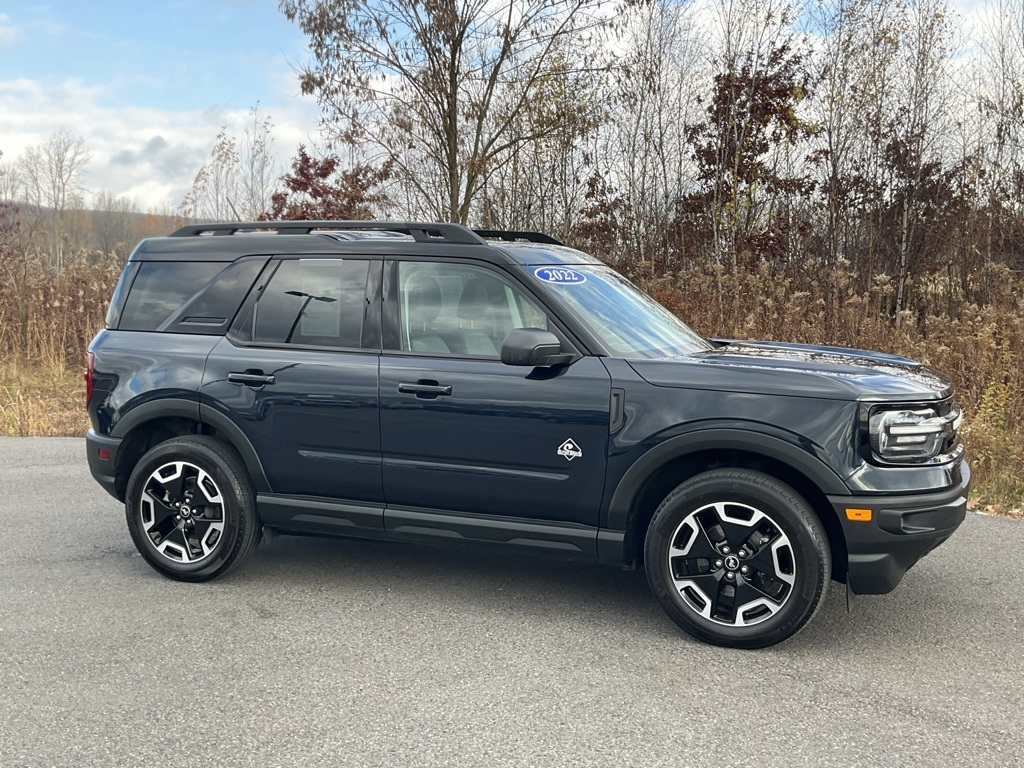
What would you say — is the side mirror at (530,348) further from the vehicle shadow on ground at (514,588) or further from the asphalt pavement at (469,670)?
the asphalt pavement at (469,670)

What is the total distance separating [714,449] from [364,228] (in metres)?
2.25

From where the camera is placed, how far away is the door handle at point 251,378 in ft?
15.9

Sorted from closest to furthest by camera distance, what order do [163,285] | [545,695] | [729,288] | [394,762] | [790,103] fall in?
1. [394,762]
2. [545,695]
3. [163,285]
4. [729,288]
5. [790,103]

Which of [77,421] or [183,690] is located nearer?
[183,690]

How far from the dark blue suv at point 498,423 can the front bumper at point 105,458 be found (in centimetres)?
2

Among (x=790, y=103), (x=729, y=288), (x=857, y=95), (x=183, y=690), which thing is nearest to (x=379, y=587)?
(x=183, y=690)

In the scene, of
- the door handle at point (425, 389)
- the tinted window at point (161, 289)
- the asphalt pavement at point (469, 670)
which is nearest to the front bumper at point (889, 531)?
the asphalt pavement at point (469, 670)

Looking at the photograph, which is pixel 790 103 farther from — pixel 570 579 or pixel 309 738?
pixel 309 738

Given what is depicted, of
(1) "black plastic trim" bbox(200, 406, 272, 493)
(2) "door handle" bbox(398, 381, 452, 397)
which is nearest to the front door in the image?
(2) "door handle" bbox(398, 381, 452, 397)

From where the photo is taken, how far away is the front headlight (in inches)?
154

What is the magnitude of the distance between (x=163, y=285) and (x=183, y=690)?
252 centimetres

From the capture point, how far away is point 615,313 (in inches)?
188

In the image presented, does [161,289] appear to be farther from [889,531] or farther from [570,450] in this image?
[889,531]

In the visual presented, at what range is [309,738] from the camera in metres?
3.22
